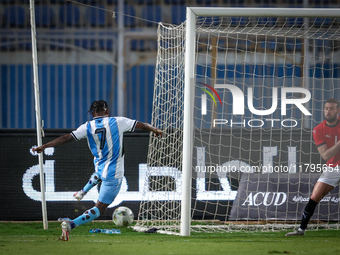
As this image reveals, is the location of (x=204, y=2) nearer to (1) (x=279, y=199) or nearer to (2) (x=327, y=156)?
(1) (x=279, y=199)

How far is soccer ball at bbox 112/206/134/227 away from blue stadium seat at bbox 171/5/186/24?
148 inches

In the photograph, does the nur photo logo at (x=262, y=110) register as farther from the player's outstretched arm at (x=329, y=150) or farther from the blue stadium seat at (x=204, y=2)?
the blue stadium seat at (x=204, y=2)

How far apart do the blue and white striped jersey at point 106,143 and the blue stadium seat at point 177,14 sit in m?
3.85

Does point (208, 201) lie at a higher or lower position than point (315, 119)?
lower

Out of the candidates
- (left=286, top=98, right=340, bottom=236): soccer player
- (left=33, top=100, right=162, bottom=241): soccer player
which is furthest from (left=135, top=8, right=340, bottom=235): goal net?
(left=33, top=100, right=162, bottom=241): soccer player

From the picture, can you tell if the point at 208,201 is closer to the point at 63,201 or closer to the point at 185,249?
the point at 63,201

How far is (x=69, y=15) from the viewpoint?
748 cm

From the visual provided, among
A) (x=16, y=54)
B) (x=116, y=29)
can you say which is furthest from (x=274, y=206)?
(x=16, y=54)

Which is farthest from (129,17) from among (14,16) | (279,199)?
(279,199)

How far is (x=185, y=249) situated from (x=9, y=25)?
17.5ft

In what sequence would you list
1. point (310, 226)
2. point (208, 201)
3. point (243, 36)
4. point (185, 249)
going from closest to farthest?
1. point (185, 249)
2. point (310, 226)
3. point (208, 201)
4. point (243, 36)

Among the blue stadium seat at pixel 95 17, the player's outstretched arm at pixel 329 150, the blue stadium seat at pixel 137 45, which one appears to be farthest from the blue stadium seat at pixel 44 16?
the player's outstretched arm at pixel 329 150

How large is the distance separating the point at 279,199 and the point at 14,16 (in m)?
4.99

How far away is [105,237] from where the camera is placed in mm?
4410
